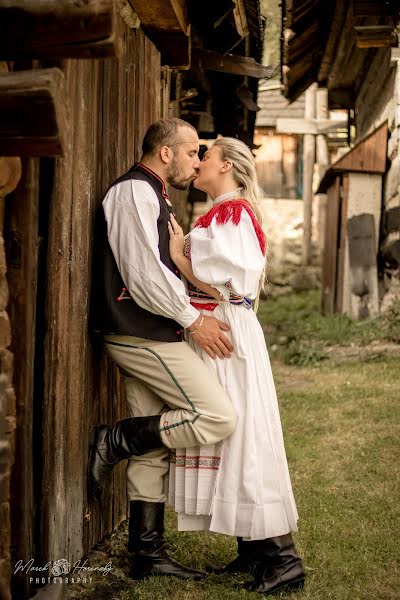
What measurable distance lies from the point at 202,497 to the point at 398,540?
110 cm

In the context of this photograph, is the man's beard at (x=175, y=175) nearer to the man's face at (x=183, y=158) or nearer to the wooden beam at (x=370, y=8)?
the man's face at (x=183, y=158)

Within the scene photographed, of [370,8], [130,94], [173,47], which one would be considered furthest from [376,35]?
[130,94]


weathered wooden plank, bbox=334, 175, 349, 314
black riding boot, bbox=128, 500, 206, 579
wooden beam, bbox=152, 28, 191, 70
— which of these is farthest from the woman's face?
weathered wooden plank, bbox=334, 175, 349, 314

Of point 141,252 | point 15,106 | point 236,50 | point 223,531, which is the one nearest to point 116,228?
point 141,252

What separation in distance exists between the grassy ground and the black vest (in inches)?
40.9

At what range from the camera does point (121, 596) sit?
3041mm

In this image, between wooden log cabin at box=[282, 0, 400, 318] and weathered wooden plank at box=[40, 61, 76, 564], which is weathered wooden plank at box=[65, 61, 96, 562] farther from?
wooden log cabin at box=[282, 0, 400, 318]

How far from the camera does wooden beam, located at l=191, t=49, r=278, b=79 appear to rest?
623 cm

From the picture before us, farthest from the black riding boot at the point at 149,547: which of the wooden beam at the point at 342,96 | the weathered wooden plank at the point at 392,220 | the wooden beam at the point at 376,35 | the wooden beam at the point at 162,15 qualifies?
the wooden beam at the point at 342,96

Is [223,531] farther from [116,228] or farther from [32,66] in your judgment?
[32,66]

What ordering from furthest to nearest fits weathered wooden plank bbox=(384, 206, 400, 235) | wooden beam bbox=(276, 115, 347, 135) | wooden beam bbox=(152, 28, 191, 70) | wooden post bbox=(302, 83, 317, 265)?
wooden post bbox=(302, 83, 317, 265) < wooden beam bbox=(276, 115, 347, 135) < weathered wooden plank bbox=(384, 206, 400, 235) < wooden beam bbox=(152, 28, 191, 70)

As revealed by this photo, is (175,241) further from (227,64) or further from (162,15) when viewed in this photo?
(227,64)

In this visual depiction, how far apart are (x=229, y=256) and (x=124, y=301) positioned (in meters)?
0.47

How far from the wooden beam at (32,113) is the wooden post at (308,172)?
535 inches
